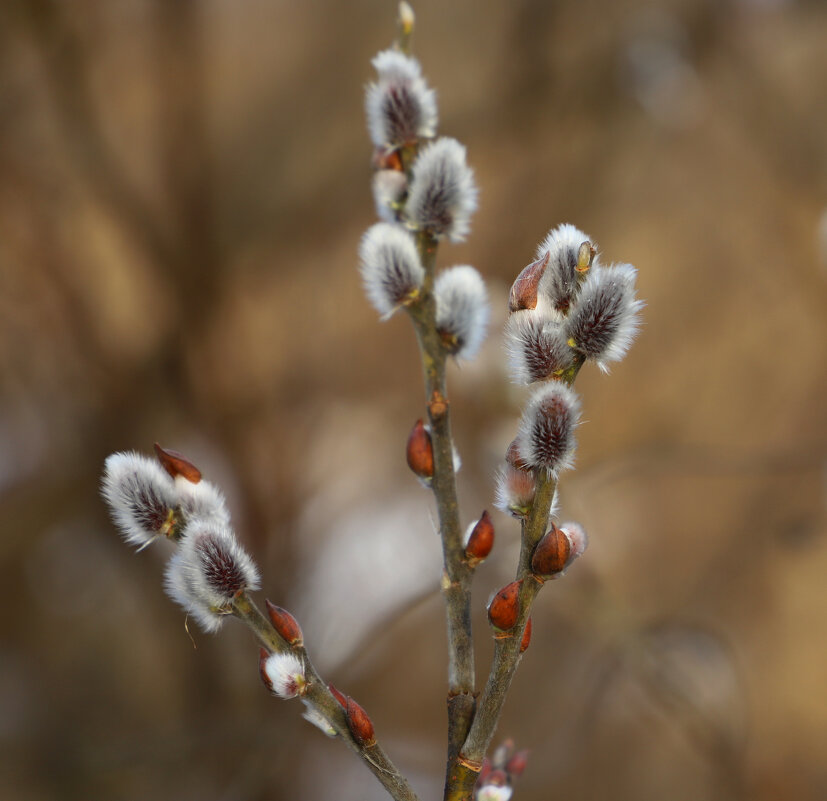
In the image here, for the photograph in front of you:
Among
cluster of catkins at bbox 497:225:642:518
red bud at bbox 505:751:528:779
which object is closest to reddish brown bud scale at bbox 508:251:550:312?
cluster of catkins at bbox 497:225:642:518

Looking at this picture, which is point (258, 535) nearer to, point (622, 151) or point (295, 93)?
point (295, 93)

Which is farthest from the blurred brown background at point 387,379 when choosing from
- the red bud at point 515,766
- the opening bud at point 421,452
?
the opening bud at point 421,452

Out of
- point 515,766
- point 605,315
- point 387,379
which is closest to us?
point 605,315

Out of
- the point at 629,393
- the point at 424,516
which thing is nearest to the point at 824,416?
the point at 629,393

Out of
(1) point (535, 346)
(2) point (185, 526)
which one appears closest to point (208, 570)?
(2) point (185, 526)

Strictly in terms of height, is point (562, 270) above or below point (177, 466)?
above

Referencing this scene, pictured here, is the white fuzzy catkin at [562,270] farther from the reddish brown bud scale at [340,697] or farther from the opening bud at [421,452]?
the reddish brown bud scale at [340,697]

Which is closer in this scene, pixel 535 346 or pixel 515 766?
pixel 535 346

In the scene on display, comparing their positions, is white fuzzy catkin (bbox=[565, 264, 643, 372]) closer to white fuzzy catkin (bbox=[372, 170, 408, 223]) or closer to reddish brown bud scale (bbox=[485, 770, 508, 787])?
white fuzzy catkin (bbox=[372, 170, 408, 223])

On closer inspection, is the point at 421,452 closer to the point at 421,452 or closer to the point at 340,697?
the point at 421,452
